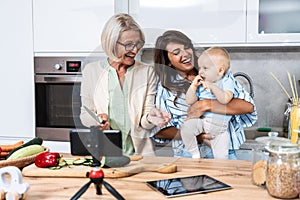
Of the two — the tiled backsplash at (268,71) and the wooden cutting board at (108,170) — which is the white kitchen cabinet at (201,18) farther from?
the wooden cutting board at (108,170)

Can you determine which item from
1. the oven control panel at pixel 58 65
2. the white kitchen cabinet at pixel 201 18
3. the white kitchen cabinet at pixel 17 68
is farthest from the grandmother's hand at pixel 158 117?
the white kitchen cabinet at pixel 17 68

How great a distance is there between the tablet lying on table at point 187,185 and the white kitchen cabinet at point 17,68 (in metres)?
1.62

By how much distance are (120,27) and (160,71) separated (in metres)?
0.24

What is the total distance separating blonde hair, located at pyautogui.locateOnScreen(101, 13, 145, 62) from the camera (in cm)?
143

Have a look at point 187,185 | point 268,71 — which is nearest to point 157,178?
point 187,185

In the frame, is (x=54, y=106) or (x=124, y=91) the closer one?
(x=124, y=91)

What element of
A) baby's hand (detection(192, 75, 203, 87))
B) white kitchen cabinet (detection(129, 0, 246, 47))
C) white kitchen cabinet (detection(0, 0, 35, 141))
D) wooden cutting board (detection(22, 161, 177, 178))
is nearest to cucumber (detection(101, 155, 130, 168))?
wooden cutting board (detection(22, 161, 177, 178))

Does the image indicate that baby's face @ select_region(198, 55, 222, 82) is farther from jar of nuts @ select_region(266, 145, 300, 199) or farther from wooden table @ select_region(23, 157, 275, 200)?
jar of nuts @ select_region(266, 145, 300, 199)

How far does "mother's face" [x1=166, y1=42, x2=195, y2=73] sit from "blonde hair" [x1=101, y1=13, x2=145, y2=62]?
0.45 ft

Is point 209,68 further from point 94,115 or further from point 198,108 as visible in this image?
point 94,115

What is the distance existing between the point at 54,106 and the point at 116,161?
54.4 inches

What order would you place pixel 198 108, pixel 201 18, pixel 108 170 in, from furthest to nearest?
pixel 201 18
pixel 198 108
pixel 108 170

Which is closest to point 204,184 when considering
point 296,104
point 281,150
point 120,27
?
point 281,150

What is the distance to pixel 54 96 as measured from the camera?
260 centimetres
